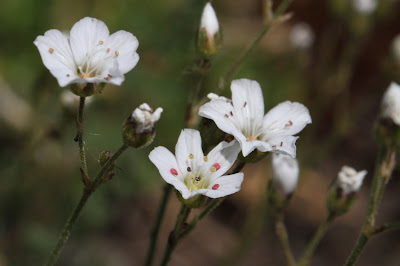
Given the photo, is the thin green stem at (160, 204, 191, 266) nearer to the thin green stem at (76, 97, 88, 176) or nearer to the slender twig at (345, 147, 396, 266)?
the thin green stem at (76, 97, 88, 176)

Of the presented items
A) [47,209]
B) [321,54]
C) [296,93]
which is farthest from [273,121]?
[321,54]

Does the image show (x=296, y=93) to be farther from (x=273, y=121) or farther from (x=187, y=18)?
(x=273, y=121)

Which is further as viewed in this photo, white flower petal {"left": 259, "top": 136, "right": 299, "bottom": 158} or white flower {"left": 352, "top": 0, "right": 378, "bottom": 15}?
white flower {"left": 352, "top": 0, "right": 378, "bottom": 15}

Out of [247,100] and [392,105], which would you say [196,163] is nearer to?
[247,100]

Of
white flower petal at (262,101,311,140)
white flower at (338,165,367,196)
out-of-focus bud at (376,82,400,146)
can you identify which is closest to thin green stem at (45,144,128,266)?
white flower petal at (262,101,311,140)

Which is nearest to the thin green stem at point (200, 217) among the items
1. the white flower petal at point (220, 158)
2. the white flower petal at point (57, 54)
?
the white flower petal at point (220, 158)

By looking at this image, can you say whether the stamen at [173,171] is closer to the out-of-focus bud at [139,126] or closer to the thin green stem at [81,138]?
the out-of-focus bud at [139,126]

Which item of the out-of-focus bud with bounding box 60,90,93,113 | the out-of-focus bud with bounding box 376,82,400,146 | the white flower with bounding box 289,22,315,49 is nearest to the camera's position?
the out-of-focus bud with bounding box 376,82,400,146

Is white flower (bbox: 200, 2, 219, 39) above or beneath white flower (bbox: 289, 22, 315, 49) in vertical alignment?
above
